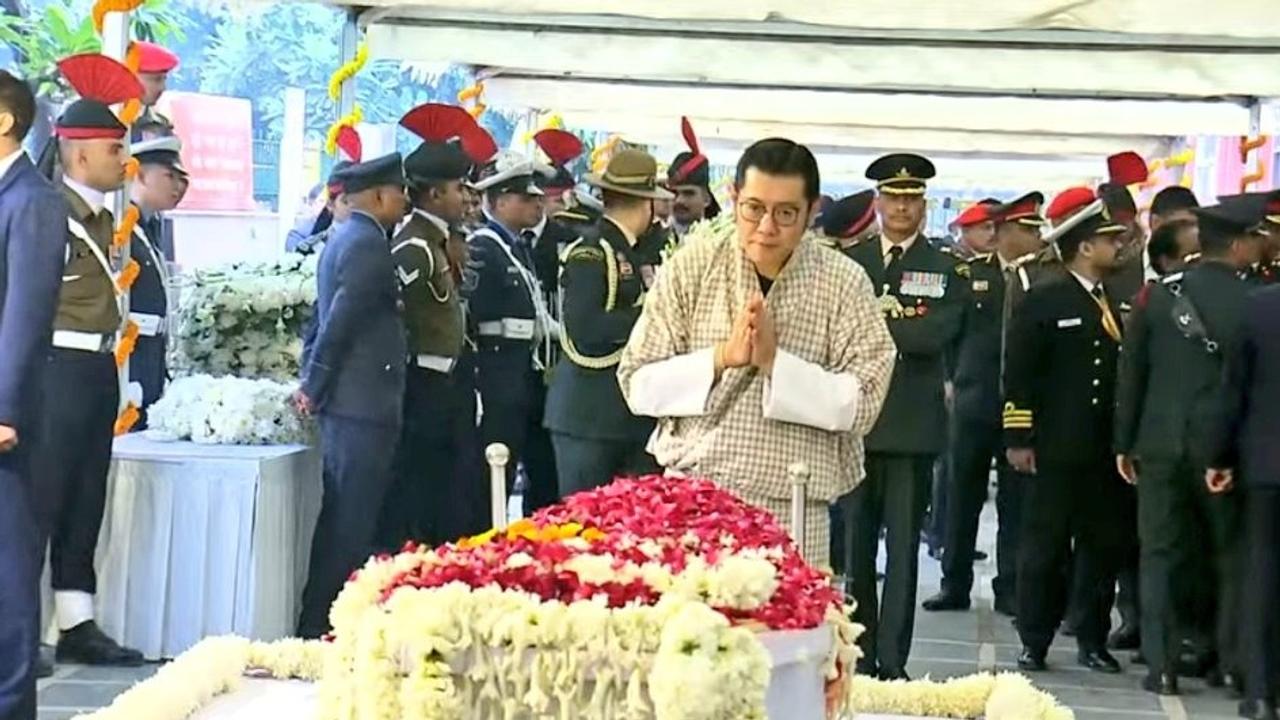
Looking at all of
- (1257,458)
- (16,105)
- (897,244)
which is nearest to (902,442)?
(897,244)

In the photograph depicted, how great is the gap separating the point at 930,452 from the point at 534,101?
4.32 metres

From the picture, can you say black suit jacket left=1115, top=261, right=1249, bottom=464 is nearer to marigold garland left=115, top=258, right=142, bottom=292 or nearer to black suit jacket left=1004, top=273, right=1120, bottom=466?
black suit jacket left=1004, top=273, right=1120, bottom=466

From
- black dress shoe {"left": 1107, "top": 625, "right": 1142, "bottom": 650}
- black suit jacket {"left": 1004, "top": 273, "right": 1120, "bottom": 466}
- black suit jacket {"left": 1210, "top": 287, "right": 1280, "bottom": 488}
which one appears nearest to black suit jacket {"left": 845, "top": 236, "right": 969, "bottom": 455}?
black suit jacket {"left": 1004, "top": 273, "right": 1120, "bottom": 466}

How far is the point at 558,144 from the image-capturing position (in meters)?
9.11

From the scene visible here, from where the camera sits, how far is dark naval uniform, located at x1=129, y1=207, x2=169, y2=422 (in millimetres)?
6914

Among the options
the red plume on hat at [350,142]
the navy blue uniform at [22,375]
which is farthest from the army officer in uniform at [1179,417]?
the navy blue uniform at [22,375]

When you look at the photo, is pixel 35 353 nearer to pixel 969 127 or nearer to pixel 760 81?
pixel 760 81

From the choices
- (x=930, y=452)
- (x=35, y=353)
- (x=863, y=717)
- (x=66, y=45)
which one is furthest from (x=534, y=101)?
(x=863, y=717)

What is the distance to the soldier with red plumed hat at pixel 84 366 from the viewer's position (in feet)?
19.2

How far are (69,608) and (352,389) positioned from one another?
1.11 m

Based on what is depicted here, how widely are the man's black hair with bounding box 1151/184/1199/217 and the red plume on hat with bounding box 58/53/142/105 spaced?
376 centimetres

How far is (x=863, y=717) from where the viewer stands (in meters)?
4.26

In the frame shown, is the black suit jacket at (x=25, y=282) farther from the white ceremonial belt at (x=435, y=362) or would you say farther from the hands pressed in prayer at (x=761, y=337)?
the white ceremonial belt at (x=435, y=362)

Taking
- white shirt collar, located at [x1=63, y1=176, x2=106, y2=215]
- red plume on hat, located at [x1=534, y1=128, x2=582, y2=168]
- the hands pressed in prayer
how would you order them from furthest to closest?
red plume on hat, located at [x1=534, y1=128, x2=582, y2=168]
white shirt collar, located at [x1=63, y1=176, x2=106, y2=215]
the hands pressed in prayer
